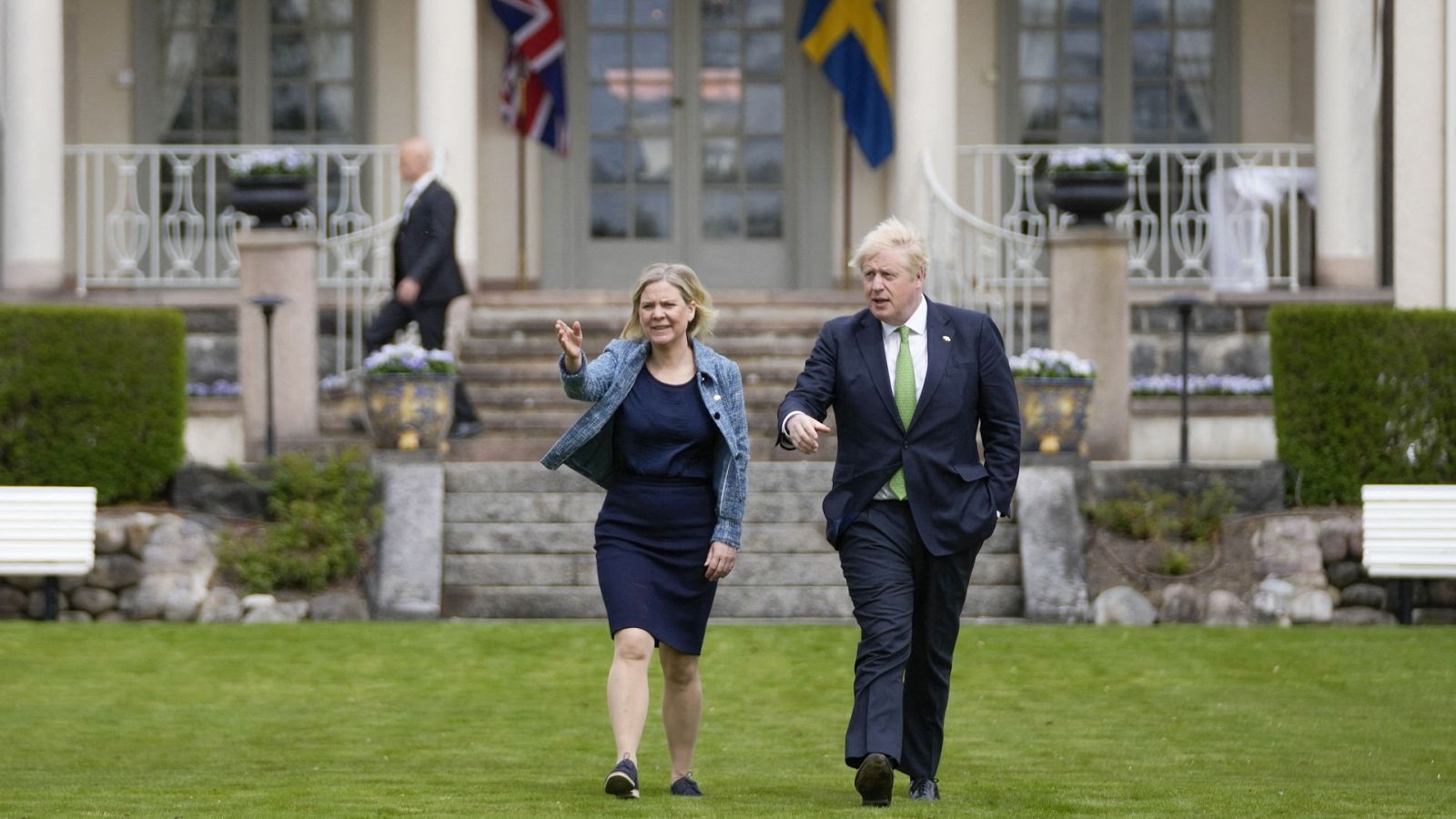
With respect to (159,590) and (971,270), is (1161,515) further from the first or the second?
(159,590)

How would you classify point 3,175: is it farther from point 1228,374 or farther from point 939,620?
point 939,620

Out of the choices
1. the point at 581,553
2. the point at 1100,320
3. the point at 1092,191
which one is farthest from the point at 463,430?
the point at 1092,191

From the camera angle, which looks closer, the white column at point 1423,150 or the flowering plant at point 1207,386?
the flowering plant at point 1207,386

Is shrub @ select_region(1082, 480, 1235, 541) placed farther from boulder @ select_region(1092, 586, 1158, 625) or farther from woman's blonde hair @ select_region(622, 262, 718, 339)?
woman's blonde hair @ select_region(622, 262, 718, 339)

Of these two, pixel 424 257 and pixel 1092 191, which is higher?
pixel 1092 191

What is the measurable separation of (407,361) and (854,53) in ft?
21.3

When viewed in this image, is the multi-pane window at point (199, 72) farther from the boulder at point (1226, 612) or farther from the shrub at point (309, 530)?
the boulder at point (1226, 612)

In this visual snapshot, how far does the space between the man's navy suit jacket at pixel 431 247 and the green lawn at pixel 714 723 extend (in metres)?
2.48

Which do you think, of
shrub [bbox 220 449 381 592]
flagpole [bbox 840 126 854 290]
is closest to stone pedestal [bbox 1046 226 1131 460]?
shrub [bbox 220 449 381 592]

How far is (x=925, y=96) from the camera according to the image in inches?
628

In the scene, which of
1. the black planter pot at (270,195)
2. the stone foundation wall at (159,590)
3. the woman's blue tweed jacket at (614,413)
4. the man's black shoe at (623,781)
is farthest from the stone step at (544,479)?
the man's black shoe at (623,781)

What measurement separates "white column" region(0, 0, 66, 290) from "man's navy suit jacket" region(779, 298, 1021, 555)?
10.8m

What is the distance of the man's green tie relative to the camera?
650 centimetres

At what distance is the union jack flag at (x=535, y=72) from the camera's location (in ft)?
58.1
